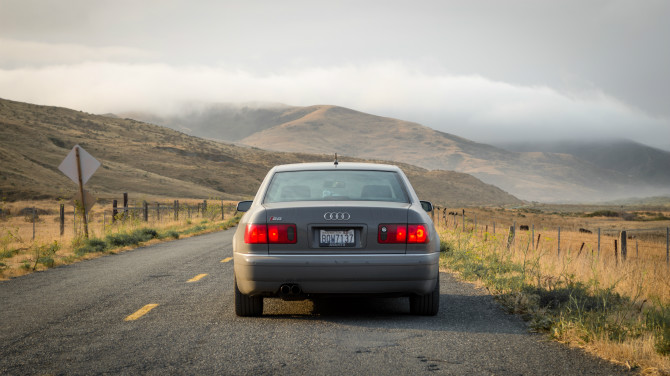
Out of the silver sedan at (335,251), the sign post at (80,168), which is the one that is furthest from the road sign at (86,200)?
the silver sedan at (335,251)

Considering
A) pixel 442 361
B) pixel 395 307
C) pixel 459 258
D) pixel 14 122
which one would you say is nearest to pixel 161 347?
pixel 442 361

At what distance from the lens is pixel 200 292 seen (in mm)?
9523

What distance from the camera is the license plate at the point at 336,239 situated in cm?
691

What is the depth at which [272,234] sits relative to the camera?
6922 mm

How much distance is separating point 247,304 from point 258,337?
1.01 metres

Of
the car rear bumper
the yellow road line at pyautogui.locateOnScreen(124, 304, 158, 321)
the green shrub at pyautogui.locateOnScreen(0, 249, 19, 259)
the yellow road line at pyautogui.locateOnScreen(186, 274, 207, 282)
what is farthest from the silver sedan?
the green shrub at pyautogui.locateOnScreen(0, 249, 19, 259)

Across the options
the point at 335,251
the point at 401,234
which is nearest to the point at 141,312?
the point at 335,251

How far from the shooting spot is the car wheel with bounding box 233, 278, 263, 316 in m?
7.41

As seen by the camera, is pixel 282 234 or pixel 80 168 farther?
pixel 80 168

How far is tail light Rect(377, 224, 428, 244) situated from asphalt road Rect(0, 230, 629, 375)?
89 cm

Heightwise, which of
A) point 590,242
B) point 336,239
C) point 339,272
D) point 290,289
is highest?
point 336,239

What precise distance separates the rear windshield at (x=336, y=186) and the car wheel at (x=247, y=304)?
1.06 meters

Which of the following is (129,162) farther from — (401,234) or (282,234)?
(401,234)

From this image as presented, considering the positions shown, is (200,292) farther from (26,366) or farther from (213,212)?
(213,212)
